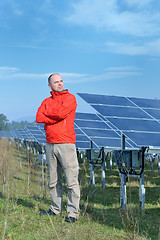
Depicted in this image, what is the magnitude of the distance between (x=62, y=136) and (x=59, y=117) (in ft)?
0.89

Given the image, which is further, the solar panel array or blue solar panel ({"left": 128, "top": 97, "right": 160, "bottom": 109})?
blue solar panel ({"left": 128, "top": 97, "right": 160, "bottom": 109})

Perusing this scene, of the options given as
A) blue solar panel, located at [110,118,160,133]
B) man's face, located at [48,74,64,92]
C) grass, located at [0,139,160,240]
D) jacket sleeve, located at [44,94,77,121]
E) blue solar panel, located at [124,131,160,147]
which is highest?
man's face, located at [48,74,64,92]

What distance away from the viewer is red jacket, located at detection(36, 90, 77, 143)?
4723 millimetres

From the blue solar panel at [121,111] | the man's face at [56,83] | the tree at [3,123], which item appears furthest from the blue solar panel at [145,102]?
the tree at [3,123]

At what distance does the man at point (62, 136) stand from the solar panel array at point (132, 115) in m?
1.89

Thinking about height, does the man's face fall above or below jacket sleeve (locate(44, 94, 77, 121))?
above

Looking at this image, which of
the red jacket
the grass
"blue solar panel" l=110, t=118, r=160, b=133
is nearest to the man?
the red jacket

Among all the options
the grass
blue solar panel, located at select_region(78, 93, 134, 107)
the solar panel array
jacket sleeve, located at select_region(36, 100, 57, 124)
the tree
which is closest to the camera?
the grass

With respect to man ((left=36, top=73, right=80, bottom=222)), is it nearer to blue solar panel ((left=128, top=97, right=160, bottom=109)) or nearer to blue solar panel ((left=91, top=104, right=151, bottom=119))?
blue solar panel ((left=91, top=104, right=151, bottom=119))

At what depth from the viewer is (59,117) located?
471 centimetres

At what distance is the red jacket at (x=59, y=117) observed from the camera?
186 inches

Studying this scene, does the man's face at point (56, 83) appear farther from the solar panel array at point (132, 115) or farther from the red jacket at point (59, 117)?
the solar panel array at point (132, 115)

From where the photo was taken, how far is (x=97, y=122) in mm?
12555

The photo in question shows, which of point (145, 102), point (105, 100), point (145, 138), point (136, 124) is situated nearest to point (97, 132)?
point (105, 100)
